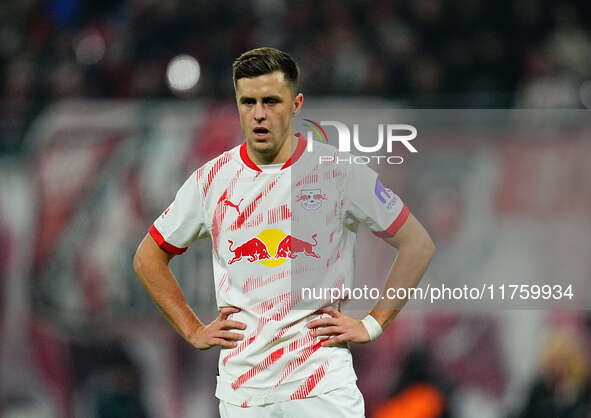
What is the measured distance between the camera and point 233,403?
338 cm

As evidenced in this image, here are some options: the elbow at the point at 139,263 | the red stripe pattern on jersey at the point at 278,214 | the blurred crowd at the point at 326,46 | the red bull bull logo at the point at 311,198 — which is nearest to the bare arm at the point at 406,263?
the red bull bull logo at the point at 311,198

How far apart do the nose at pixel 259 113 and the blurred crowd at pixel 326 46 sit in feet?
8.75

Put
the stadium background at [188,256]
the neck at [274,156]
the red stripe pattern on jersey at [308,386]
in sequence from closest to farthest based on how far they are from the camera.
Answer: the red stripe pattern on jersey at [308,386] < the neck at [274,156] < the stadium background at [188,256]

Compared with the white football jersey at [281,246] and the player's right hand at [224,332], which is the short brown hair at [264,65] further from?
the player's right hand at [224,332]

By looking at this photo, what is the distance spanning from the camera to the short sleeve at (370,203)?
11.4ft

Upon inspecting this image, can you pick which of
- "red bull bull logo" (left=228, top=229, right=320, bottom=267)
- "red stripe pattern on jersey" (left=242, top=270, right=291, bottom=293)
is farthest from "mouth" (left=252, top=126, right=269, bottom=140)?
"red stripe pattern on jersey" (left=242, top=270, right=291, bottom=293)

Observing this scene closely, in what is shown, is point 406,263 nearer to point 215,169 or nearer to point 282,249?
point 282,249

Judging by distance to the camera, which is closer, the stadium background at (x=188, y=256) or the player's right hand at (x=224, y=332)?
the player's right hand at (x=224, y=332)

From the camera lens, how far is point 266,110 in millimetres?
3371

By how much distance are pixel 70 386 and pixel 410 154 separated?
102 inches

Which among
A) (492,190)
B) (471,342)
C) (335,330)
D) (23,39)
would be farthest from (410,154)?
(23,39)

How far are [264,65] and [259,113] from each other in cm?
18

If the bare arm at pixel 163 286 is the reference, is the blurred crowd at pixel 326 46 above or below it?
above

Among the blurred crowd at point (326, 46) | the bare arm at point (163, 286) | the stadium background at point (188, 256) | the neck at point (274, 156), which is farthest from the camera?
the blurred crowd at point (326, 46)
